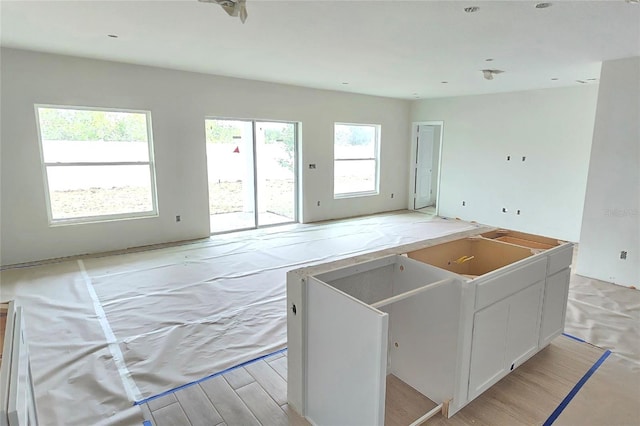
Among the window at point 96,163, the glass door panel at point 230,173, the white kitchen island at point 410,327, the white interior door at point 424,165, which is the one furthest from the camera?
the white interior door at point 424,165

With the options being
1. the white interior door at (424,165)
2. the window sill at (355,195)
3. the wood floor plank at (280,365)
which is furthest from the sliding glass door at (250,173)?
the wood floor plank at (280,365)

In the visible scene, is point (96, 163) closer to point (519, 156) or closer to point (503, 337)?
point (503, 337)

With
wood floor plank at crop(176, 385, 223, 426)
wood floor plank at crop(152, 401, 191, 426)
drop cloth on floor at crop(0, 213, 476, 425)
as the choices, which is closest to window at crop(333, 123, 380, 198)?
drop cloth on floor at crop(0, 213, 476, 425)

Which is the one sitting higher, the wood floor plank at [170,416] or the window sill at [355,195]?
the window sill at [355,195]

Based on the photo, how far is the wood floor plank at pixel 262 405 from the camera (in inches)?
85.2

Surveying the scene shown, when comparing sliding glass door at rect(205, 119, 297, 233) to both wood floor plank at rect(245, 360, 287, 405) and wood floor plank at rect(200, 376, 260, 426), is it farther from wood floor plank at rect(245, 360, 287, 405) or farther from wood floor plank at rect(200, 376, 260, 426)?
wood floor plank at rect(200, 376, 260, 426)

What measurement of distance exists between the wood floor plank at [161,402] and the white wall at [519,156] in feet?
21.5

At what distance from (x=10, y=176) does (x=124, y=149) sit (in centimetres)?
137

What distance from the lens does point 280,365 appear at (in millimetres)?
2703

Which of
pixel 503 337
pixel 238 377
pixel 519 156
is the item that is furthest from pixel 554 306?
pixel 519 156

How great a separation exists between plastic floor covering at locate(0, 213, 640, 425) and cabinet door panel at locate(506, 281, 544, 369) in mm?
917

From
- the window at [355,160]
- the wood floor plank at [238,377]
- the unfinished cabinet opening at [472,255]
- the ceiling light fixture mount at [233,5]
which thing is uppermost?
the ceiling light fixture mount at [233,5]

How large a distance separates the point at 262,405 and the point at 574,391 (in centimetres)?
207

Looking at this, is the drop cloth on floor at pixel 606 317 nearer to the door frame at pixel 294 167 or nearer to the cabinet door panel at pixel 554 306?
the cabinet door panel at pixel 554 306
